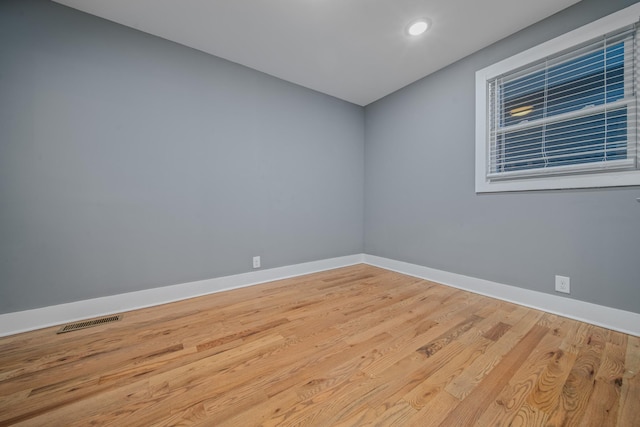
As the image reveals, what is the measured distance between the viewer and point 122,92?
6.48ft

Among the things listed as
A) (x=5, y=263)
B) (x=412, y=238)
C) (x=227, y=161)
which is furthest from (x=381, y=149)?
(x=5, y=263)

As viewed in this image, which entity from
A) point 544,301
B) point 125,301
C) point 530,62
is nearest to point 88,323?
point 125,301

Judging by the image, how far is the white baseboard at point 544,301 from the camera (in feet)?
5.22

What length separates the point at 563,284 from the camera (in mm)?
1829

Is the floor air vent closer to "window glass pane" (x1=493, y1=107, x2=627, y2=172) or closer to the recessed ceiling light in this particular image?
the recessed ceiling light

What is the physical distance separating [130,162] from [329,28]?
2125mm

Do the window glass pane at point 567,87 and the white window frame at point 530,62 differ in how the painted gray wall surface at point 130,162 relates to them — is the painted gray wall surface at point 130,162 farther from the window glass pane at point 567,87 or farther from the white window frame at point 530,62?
the window glass pane at point 567,87

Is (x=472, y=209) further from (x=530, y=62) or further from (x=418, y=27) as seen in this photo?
(x=418, y=27)

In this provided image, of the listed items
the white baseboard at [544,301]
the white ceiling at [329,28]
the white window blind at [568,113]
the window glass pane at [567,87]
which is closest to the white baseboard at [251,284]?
the white baseboard at [544,301]

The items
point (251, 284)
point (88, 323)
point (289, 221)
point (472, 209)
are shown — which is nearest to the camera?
point (88, 323)

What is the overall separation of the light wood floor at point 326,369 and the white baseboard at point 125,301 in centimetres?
10

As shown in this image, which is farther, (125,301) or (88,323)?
(125,301)

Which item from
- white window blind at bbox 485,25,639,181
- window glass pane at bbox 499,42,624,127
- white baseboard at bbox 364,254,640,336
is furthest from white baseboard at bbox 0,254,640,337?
window glass pane at bbox 499,42,624,127

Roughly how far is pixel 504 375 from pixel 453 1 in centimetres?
255
